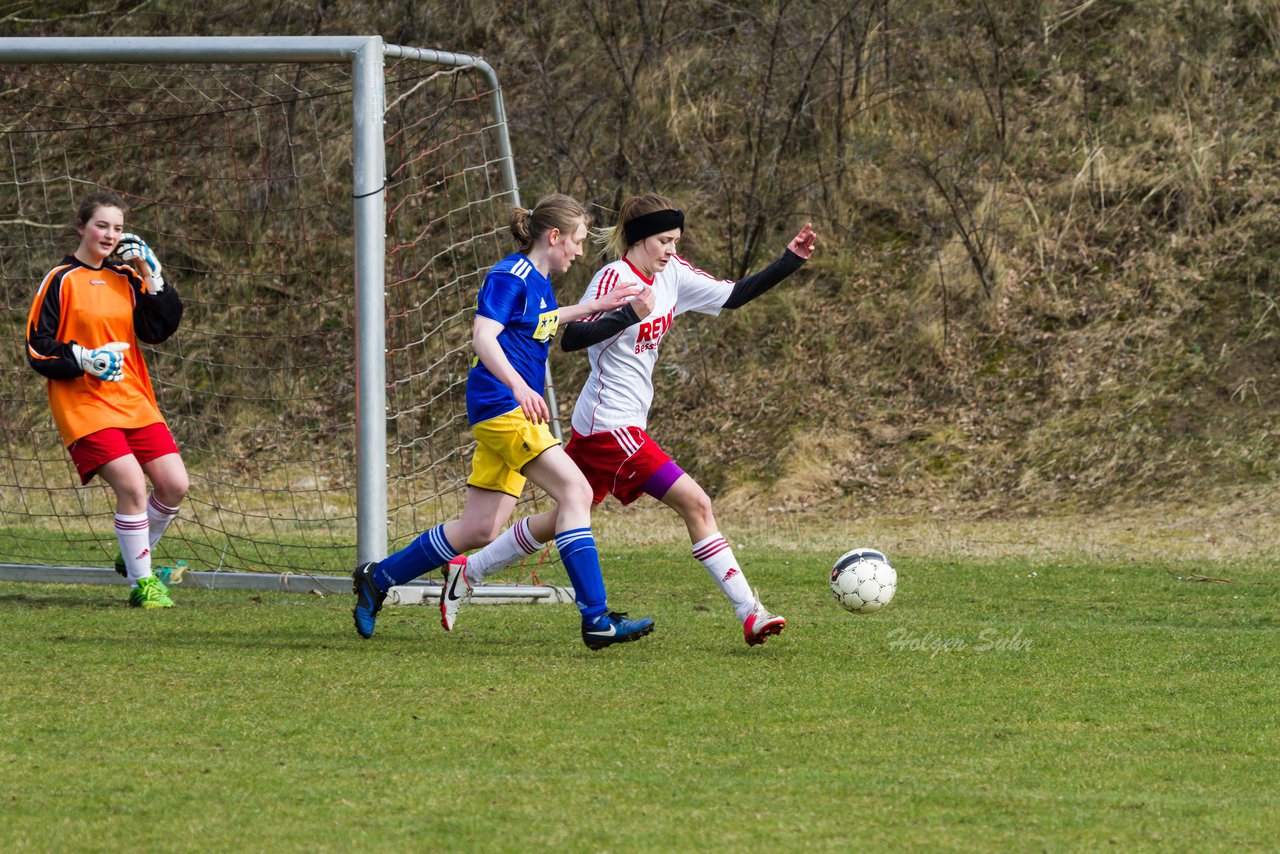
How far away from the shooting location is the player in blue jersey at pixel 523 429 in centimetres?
584

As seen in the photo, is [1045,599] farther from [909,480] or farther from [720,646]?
[909,480]

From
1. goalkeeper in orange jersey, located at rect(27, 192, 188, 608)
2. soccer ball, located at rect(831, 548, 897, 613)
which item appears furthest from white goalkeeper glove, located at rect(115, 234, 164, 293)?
soccer ball, located at rect(831, 548, 897, 613)

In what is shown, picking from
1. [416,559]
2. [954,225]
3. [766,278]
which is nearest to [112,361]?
[416,559]

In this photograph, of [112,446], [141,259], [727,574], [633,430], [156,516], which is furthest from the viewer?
[156,516]

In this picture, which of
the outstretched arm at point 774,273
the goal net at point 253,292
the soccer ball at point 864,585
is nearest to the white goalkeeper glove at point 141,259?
the outstretched arm at point 774,273

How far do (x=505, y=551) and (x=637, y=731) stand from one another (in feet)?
6.17

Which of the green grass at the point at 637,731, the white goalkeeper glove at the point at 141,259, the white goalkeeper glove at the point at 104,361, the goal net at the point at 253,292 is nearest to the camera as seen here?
the green grass at the point at 637,731

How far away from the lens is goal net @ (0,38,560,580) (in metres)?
11.5

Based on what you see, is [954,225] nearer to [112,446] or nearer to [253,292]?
[253,292]

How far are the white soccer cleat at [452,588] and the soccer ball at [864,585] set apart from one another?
61.8 inches

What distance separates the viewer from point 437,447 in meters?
12.9

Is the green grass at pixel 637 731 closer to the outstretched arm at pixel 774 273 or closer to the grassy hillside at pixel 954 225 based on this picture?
the outstretched arm at pixel 774 273

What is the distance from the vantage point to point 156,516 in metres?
7.50

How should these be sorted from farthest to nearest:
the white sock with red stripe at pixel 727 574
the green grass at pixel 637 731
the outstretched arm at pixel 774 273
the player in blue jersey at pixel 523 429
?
the outstretched arm at pixel 774 273
the white sock with red stripe at pixel 727 574
the player in blue jersey at pixel 523 429
the green grass at pixel 637 731
